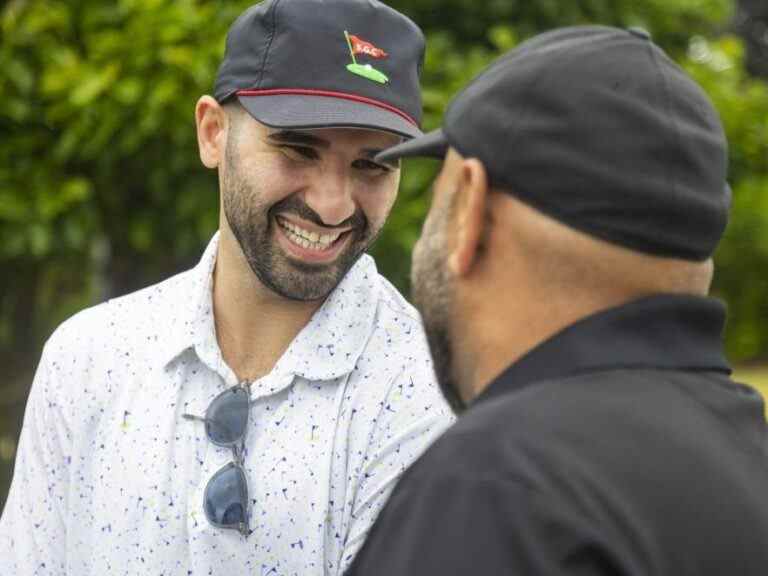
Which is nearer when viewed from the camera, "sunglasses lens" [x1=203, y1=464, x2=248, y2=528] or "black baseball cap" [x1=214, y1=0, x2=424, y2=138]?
"sunglasses lens" [x1=203, y1=464, x2=248, y2=528]

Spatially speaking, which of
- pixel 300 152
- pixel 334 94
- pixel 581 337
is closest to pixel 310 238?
pixel 300 152

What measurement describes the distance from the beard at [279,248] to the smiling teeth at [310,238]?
26 millimetres

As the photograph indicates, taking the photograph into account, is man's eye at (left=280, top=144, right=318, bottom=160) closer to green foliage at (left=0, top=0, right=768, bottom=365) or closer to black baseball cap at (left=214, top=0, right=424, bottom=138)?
black baseball cap at (left=214, top=0, right=424, bottom=138)

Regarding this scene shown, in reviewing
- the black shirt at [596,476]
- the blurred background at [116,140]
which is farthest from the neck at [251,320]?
the blurred background at [116,140]

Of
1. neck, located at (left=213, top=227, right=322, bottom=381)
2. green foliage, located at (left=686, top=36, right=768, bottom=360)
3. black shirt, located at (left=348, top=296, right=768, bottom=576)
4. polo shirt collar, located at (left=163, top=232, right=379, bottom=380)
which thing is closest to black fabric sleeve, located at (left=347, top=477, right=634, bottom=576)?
black shirt, located at (left=348, top=296, right=768, bottom=576)

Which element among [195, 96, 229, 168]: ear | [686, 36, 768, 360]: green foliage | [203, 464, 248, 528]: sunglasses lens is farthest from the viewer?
[686, 36, 768, 360]: green foliage

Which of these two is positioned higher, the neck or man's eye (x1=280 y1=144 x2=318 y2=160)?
man's eye (x1=280 y1=144 x2=318 y2=160)

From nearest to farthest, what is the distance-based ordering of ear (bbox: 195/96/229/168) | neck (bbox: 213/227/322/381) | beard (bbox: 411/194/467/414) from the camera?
beard (bbox: 411/194/467/414) < neck (bbox: 213/227/322/381) < ear (bbox: 195/96/229/168)

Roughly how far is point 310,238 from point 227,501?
1.78 ft

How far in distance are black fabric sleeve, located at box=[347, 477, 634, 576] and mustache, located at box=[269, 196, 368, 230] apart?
1.20 m

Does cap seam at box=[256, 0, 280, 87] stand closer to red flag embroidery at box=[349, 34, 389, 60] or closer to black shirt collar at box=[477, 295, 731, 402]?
red flag embroidery at box=[349, 34, 389, 60]

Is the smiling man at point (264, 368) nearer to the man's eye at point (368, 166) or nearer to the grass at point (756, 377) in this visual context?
the man's eye at point (368, 166)

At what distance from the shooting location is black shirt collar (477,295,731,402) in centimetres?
153

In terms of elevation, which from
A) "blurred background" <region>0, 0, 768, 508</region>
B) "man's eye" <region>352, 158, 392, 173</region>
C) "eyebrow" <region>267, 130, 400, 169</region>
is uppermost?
"eyebrow" <region>267, 130, 400, 169</region>
